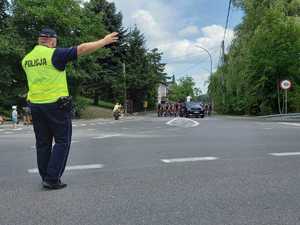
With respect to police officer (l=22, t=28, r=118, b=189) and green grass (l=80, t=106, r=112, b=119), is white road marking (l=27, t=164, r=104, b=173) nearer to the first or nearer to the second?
police officer (l=22, t=28, r=118, b=189)

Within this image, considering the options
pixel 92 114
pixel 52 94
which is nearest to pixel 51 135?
pixel 52 94

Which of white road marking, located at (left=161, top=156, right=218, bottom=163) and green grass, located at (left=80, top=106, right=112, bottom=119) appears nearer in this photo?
white road marking, located at (left=161, top=156, right=218, bottom=163)

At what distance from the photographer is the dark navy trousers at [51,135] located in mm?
5426

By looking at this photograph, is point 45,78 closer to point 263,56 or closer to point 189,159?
point 189,159

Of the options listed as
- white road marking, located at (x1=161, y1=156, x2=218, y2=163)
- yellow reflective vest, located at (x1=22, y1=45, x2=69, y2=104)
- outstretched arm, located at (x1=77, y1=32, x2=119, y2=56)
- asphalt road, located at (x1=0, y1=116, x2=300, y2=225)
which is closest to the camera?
asphalt road, located at (x1=0, y1=116, x2=300, y2=225)

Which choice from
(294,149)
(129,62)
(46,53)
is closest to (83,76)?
(129,62)

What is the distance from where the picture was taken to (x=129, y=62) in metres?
59.7

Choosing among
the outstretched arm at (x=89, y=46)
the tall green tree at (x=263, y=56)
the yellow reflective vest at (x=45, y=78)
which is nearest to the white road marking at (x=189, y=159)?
the yellow reflective vest at (x=45, y=78)

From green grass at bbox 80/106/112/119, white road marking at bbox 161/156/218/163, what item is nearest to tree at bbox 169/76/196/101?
green grass at bbox 80/106/112/119

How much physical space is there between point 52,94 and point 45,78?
0.66ft

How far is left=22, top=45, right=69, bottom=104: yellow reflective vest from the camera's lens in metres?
5.39

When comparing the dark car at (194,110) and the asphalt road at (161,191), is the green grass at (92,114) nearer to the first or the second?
the dark car at (194,110)

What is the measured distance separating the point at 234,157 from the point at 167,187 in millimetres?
2857

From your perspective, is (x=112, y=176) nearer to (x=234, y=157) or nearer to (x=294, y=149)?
(x=234, y=157)
